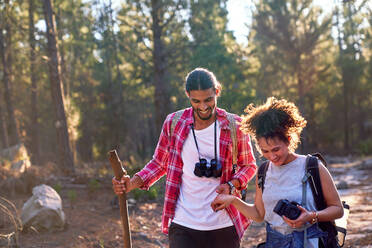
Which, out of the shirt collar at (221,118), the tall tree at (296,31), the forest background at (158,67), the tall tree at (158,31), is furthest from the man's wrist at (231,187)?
the tall tree at (296,31)

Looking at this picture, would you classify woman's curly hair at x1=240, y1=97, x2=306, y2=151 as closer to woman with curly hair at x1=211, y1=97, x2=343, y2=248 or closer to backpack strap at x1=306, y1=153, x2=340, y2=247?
woman with curly hair at x1=211, y1=97, x2=343, y2=248

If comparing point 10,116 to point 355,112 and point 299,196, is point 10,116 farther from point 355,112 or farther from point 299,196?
point 355,112

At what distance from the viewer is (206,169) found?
3232 millimetres

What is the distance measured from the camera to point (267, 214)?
2832 millimetres

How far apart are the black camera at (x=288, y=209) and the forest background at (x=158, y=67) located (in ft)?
32.2

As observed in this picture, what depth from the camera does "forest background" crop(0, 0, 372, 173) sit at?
52.3ft

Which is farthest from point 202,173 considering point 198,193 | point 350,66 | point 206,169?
point 350,66

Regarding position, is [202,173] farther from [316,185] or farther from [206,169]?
[316,185]

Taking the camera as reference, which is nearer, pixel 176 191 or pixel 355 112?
pixel 176 191

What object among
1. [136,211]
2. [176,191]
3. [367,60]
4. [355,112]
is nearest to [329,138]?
[355,112]

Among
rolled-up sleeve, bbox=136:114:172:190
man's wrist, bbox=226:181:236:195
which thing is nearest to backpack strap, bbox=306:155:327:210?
man's wrist, bbox=226:181:236:195

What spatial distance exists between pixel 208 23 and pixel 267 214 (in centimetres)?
1474

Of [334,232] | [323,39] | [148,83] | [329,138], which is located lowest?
[329,138]

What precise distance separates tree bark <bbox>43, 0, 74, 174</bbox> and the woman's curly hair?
1077 cm
